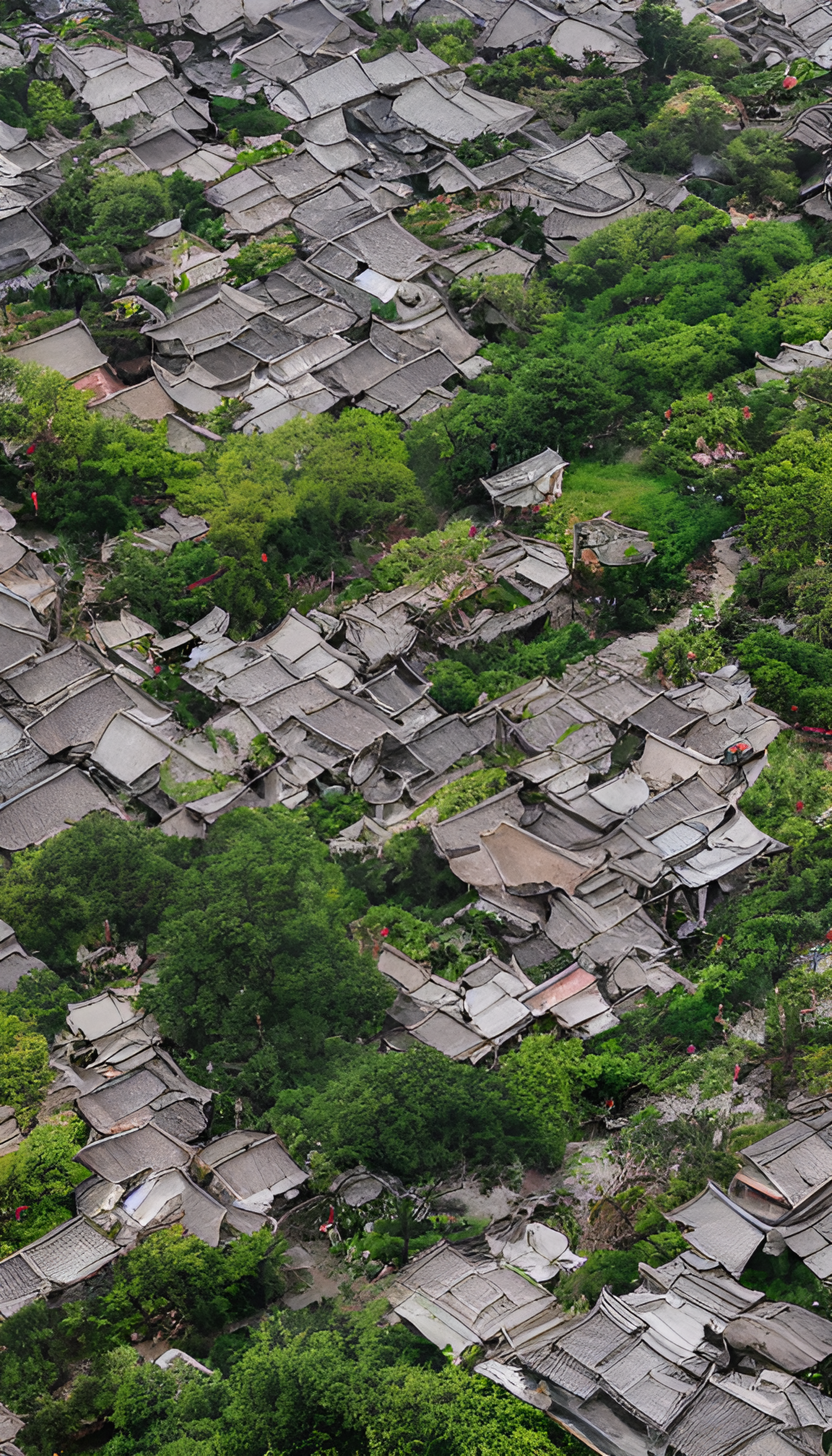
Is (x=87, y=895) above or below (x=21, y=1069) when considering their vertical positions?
above

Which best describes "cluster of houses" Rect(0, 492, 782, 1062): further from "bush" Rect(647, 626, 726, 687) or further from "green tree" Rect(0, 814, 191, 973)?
"green tree" Rect(0, 814, 191, 973)

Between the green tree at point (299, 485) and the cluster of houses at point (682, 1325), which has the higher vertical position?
the green tree at point (299, 485)

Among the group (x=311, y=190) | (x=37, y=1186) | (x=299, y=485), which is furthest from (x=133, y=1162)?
(x=311, y=190)

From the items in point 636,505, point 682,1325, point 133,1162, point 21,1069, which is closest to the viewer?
point 682,1325

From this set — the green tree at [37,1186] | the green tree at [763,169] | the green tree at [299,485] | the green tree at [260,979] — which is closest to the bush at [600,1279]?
the green tree at [260,979]

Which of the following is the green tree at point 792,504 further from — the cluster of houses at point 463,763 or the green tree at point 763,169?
the green tree at point 763,169

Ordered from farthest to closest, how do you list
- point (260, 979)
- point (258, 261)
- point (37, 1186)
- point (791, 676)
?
point (258, 261)
point (791, 676)
point (260, 979)
point (37, 1186)

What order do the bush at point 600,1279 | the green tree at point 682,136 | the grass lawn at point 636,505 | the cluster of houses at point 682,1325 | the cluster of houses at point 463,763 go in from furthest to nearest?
the green tree at point 682,136
the grass lawn at point 636,505
the cluster of houses at point 463,763
the bush at point 600,1279
the cluster of houses at point 682,1325

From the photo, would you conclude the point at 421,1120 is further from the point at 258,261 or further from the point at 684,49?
the point at 684,49

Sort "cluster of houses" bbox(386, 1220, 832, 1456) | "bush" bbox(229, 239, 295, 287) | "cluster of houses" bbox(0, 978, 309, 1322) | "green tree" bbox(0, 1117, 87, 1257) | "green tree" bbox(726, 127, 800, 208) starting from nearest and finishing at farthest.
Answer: "cluster of houses" bbox(386, 1220, 832, 1456), "cluster of houses" bbox(0, 978, 309, 1322), "green tree" bbox(0, 1117, 87, 1257), "bush" bbox(229, 239, 295, 287), "green tree" bbox(726, 127, 800, 208)

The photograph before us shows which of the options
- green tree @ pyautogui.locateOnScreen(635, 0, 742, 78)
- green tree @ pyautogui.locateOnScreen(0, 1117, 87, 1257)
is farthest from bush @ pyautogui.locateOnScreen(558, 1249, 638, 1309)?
green tree @ pyautogui.locateOnScreen(635, 0, 742, 78)

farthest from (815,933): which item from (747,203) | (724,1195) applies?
(747,203)
